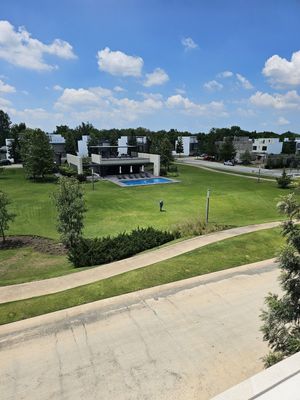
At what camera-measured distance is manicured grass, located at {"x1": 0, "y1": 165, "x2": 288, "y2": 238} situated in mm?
25397

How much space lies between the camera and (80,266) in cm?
1452

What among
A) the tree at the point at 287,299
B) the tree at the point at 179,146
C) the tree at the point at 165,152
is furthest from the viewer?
the tree at the point at 179,146

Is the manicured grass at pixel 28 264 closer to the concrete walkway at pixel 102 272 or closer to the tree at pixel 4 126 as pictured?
the concrete walkway at pixel 102 272

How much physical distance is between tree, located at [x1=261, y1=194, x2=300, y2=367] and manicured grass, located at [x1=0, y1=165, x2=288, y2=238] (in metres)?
15.6

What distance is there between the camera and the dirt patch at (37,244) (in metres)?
19.4

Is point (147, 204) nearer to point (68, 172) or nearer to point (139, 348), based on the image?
point (68, 172)

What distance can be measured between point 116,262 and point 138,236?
3096 millimetres

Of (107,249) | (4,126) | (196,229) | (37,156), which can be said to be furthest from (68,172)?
(4,126)

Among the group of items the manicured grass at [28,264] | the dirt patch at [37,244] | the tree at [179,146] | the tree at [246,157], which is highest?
the tree at [179,146]

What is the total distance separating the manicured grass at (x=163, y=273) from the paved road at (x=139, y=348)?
1.52 feet

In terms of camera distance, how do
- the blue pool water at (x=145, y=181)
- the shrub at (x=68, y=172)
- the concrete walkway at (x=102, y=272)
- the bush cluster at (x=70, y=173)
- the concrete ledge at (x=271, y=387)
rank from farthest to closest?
the shrub at (x=68, y=172) → the bush cluster at (x=70, y=173) → the blue pool water at (x=145, y=181) → the concrete walkway at (x=102, y=272) → the concrete ledge at (x=271, y=387)

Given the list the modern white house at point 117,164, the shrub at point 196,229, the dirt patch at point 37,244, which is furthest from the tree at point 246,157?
the dirt patch at point 37,244

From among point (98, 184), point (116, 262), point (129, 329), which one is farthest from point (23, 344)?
point (98, 184)

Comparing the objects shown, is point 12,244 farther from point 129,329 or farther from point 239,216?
point 239,216
